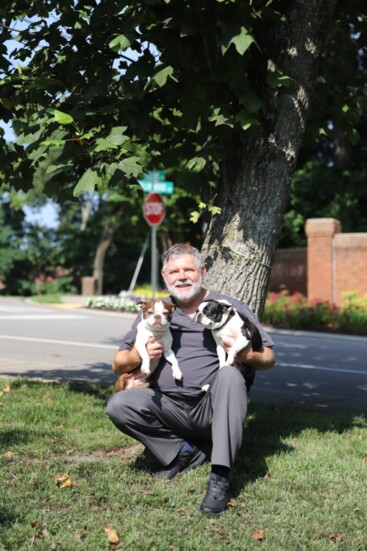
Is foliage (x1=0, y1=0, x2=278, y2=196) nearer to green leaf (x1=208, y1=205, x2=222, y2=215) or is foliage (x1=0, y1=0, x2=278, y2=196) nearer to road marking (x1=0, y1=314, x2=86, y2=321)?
green leaf (x1=208, y1=205, x2=222, y2=215)

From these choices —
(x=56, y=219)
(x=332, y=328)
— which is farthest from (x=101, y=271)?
(x=332, y=328)

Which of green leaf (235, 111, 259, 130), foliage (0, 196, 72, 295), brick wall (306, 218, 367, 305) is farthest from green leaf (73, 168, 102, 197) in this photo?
foliage (0, 196, 72, 295)

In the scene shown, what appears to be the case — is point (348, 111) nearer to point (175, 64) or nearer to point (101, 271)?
point (175, 64)

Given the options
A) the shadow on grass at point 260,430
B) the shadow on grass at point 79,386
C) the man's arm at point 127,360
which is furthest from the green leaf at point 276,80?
the shadow on grass at point 79,386

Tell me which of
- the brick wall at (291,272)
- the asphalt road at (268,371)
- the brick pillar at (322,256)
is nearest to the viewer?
the asphalt road at (268,371)

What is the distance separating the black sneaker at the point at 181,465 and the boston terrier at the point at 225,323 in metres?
0.68

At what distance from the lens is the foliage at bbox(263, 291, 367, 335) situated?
16.8m

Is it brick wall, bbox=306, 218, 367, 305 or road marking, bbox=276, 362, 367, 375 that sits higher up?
brick wall, bbox=306, 218, 367, 305

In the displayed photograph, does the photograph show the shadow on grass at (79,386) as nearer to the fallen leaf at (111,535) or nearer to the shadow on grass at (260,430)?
the shadow on grass at (260,430)

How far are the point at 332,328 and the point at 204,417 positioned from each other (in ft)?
42.6

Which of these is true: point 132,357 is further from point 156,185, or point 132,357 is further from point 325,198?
point 325,198

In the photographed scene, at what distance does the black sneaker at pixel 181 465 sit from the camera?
4.53 meters

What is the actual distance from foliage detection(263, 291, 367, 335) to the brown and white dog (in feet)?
41.2

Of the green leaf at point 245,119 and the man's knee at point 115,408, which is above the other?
the green leaf at point 245,119
